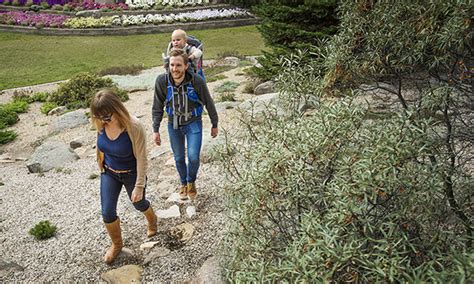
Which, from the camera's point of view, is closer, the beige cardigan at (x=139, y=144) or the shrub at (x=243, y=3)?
the beige cardigan at (x=139, y=144)

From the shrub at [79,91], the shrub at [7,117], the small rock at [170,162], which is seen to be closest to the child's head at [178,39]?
the small rock at [170,162]

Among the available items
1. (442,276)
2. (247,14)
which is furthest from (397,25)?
(247,14)

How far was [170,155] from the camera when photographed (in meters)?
7.42

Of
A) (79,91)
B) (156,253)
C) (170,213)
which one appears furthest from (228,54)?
(156,253)

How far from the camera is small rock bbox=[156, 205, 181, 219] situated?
529 centimetres

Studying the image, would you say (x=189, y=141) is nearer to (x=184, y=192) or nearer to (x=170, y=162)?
(x=184, y=192)

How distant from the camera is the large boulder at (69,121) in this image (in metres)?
9.97

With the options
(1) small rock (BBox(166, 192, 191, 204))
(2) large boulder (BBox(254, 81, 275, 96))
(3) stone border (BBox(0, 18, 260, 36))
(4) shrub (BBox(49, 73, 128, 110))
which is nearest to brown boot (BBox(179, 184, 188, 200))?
(1) small rock (BBox(166, 192, 191, 204))

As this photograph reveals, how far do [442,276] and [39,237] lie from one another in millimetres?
4803

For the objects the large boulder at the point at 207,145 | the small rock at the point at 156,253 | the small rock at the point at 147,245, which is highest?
the small rock at the point at 156,253

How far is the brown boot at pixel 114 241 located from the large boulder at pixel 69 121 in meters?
6.33

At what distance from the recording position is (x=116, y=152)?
401cm

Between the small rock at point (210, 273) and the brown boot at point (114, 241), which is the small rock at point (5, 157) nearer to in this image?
the brown boot at point (114, 241)

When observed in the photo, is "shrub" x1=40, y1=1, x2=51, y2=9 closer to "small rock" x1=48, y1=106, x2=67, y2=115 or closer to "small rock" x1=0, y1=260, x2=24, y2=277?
"small rock" x1=48, y1=106, x2=67, y2=115
